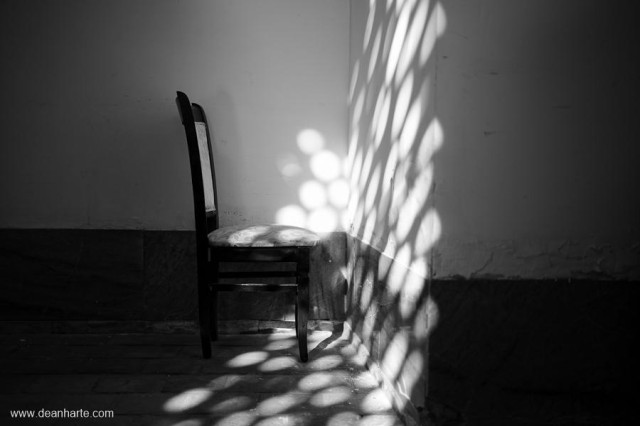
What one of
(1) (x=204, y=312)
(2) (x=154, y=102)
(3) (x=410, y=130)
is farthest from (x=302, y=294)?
(2) (x=154, y=102)

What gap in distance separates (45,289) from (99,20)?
148 centimetres

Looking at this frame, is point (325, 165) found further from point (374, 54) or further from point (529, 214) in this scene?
point (529, 214)

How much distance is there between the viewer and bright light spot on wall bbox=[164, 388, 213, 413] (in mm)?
1624

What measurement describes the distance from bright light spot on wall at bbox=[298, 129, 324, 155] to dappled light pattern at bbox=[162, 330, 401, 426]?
3.47ft

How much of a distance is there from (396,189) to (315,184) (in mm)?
944

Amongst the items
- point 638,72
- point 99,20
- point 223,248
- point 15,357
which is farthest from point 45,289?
point 638,72

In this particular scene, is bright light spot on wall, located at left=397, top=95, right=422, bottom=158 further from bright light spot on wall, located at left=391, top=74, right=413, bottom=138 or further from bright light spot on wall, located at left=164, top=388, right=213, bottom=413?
bright light spot on wall, located at left=164, top=388, right=213, bottom=413

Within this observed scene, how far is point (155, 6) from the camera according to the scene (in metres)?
2.52

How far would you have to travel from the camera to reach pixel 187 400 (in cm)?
169

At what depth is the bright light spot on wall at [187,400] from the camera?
1624mm

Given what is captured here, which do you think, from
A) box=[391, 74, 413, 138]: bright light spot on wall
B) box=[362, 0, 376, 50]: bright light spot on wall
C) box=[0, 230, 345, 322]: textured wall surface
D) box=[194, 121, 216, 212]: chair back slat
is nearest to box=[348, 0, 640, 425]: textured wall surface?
box=[391, 74, 413, 138]: bright light spot on wall

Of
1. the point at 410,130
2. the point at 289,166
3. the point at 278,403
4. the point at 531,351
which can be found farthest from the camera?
the point at 289,166

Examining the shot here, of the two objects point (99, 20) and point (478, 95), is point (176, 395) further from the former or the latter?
point (99, 20)

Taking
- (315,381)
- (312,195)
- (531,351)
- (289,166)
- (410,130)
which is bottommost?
(315,381)
